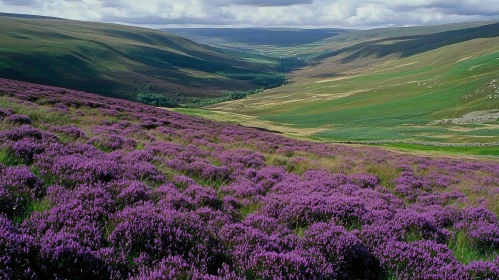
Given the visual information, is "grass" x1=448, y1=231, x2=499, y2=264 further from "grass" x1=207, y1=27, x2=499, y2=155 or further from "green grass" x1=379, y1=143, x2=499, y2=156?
"grass" x1=207, y1=27, x2=499, y2=155

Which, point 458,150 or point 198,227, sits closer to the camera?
point 198,227

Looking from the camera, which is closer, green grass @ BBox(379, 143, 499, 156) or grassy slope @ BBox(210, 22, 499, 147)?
green grass @ BBox(379, 143, 499, 156)

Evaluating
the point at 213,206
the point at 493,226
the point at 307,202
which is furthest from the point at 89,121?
the point at 493,226

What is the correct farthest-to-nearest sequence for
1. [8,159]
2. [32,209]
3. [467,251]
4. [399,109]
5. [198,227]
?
[399,109] → [8,159] → [467,251] → [198,227] → [32,209]

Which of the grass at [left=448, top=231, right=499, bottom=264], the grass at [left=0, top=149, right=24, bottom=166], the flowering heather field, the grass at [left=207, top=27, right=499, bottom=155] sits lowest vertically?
the grass at [left=207, top=27, right=499, bottom=155]

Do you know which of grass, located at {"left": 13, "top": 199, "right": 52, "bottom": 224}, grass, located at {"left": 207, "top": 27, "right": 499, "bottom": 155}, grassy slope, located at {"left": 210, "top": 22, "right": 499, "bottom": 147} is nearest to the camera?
grass, located at {"left": 13, "top": 199, "right": 52, "bottom": 224}

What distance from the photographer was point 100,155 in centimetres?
971

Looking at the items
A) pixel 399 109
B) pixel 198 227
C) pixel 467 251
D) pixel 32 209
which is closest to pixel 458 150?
pixel 399 109

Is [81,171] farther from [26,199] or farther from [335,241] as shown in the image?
[335,241]

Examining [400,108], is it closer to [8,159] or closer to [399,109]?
[399,109]

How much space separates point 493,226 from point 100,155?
33.1 ft

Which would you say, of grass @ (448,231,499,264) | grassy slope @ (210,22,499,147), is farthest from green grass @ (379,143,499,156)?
grass @ (448,231,499,264)

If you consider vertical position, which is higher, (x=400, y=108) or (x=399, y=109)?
(x=400, y=108)

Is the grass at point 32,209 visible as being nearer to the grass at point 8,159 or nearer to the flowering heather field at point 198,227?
the flowering heather field at point 198,227
